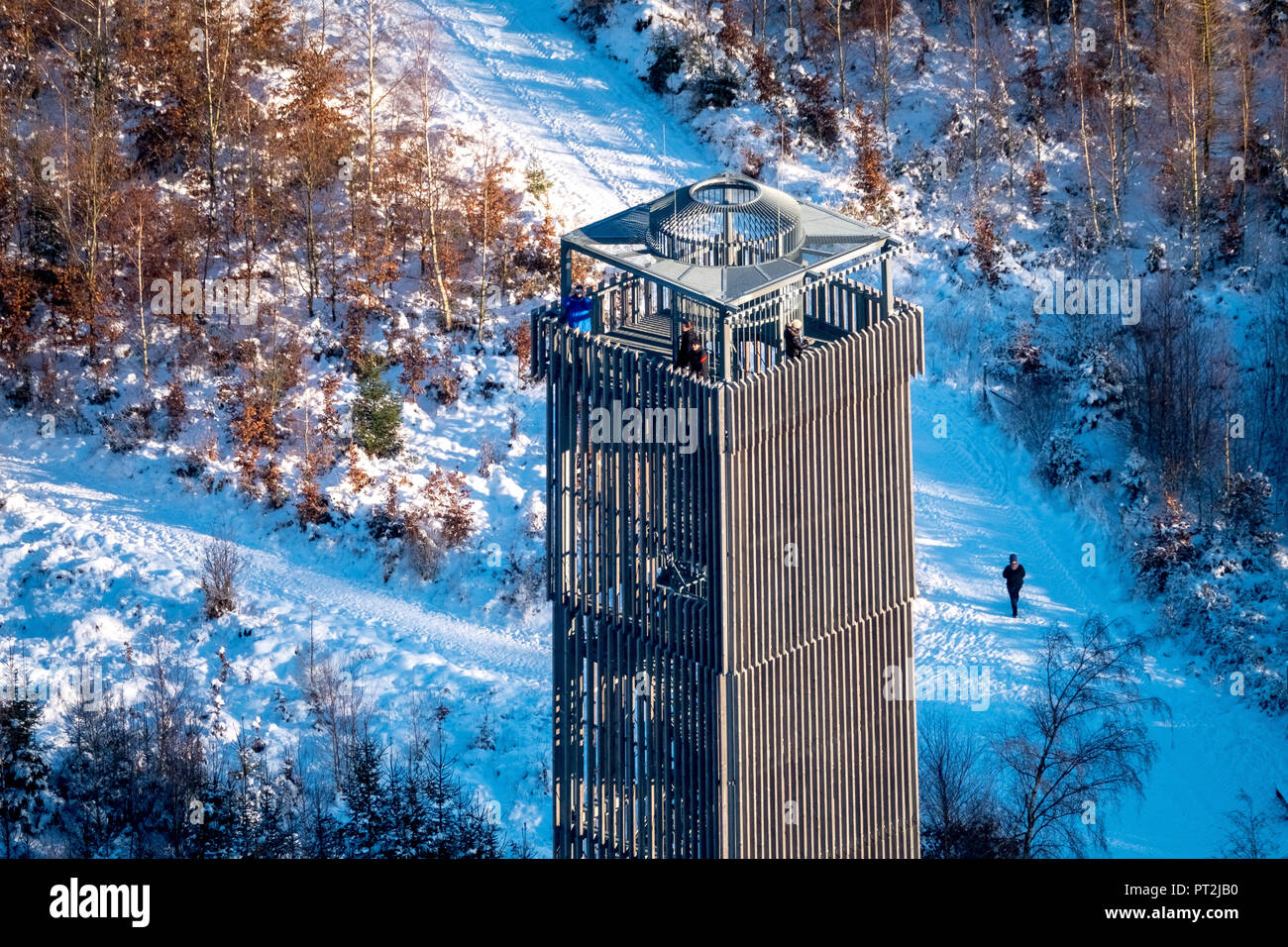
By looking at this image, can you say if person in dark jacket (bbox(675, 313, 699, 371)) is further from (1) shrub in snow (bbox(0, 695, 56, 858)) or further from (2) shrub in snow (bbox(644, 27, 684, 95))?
(2) shrub in snow (bbox(644, 27, 684, 95))

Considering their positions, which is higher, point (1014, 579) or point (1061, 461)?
point (1061, 461)

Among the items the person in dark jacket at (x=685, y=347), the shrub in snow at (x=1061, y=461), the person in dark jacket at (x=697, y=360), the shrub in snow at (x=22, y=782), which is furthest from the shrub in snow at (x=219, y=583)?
the person in dark jacket at (x=697, y=360)

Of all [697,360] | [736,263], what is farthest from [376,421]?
[697,360]

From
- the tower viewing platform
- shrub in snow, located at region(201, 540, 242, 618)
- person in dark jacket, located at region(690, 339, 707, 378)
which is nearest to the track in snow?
shrub in snow, located at region(201, 540, 242, 618)

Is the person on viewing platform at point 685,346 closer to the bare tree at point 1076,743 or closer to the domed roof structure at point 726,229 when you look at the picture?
the domed roof structure at point 726,229

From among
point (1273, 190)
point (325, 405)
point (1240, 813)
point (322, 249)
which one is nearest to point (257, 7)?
point (322, 249)

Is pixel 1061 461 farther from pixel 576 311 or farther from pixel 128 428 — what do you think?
pixel 576 311
